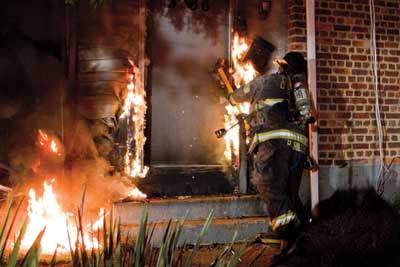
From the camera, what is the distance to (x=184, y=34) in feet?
20.9

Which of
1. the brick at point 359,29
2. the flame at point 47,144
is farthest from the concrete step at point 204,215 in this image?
the brick at point 359,29

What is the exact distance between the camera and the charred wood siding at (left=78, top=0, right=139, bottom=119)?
5.89 m

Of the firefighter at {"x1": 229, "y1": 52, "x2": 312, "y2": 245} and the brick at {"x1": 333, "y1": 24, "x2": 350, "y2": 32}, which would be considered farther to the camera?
the brick at {"x1": 333, "y1": 24, "x2": 350, "y2": 32}

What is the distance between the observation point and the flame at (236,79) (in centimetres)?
652

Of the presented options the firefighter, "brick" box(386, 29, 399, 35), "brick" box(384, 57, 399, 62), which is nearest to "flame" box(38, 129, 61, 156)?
the firefighter

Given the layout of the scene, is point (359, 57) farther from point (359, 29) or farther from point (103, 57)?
point (103, 57)

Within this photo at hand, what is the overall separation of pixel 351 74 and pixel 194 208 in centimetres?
315

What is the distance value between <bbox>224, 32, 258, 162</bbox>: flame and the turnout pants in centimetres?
102

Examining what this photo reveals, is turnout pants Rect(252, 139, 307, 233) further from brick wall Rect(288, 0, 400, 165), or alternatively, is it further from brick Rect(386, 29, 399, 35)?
brick Rect(386, 29, 399, 35)

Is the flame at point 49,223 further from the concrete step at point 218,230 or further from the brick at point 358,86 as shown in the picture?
the brick at point 358,86

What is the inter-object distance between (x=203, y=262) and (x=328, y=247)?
1.42 meters

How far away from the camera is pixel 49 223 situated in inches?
211

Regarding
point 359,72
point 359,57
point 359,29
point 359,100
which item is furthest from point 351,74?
point 359,29

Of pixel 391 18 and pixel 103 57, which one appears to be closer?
pixel 103 57
